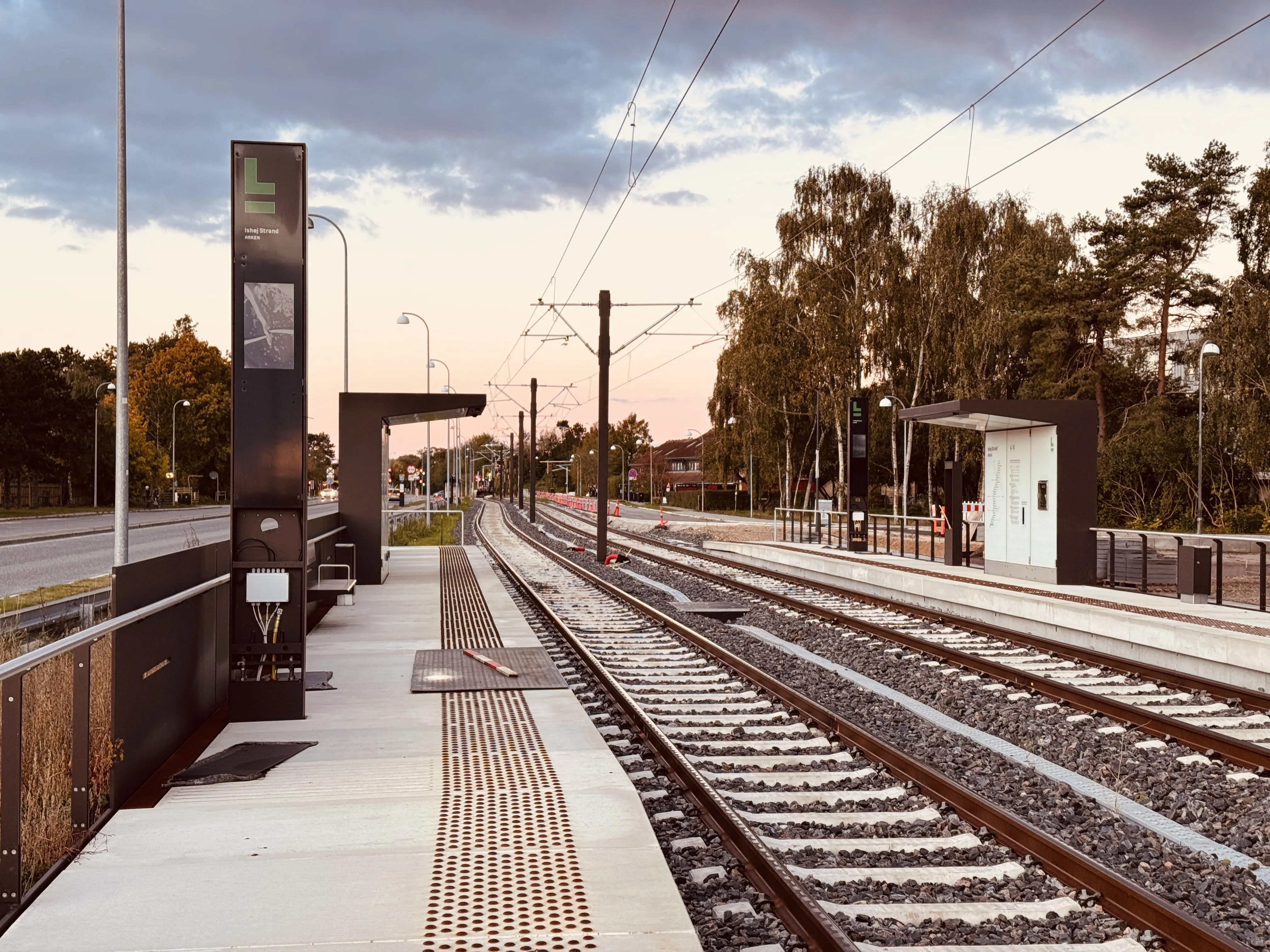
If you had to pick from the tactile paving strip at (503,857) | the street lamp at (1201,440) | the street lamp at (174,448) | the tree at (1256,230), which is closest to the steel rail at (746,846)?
the tactile paving strip at (503,857)

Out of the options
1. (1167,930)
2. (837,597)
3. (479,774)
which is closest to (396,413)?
(837,597)

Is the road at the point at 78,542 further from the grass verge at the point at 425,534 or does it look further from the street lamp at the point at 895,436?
the street lamp at the point at 895,436

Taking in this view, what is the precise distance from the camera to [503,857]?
527 centimetres

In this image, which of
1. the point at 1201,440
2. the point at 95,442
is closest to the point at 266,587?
the point at 1201,440

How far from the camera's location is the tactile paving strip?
4348 millimetres

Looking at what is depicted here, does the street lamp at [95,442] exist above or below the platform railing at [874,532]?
above

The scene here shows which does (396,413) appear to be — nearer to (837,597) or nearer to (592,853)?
(837,597)

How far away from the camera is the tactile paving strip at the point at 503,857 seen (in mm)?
4348

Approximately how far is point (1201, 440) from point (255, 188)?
127ft

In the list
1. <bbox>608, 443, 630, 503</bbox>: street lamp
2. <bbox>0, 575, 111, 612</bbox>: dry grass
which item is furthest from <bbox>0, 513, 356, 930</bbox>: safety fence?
<bbox>608, 443, 630, 503</bbox>: street lamp

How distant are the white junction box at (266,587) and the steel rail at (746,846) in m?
2.85

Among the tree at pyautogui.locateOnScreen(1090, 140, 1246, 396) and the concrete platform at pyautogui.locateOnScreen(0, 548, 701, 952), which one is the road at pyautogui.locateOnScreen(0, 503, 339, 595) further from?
the tree at pyautogui.locateOnScreen(1090, 140, 1246, 396)

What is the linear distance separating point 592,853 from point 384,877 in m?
0.96

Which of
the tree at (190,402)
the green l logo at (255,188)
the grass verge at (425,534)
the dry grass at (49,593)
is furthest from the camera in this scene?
the tree at (190,402)
